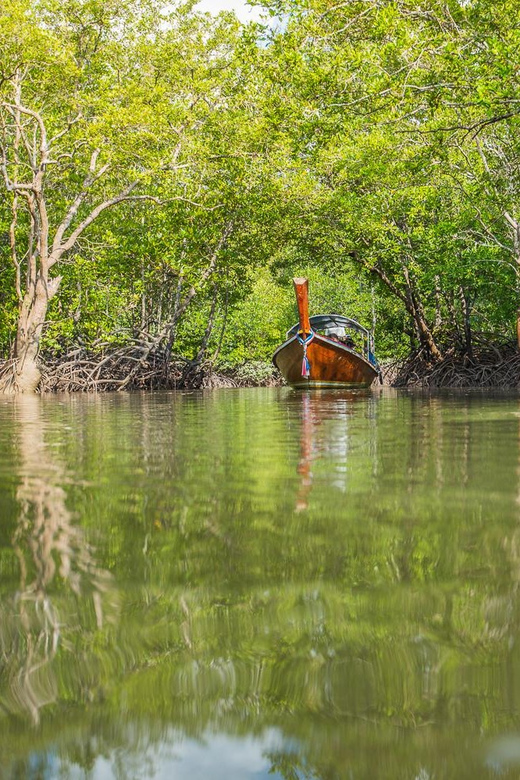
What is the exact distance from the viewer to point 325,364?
18.2 meters

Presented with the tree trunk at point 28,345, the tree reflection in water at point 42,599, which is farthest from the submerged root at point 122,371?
the tree reflection in water at point 42,599

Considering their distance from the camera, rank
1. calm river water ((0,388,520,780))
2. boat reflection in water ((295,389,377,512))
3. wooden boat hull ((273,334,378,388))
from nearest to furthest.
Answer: calm river water ((0,388,520,780)) → boat reflection in water ((295,389,377,512)) → wooden boat hull ((273,334,378,388))

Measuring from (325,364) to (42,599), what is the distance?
680 inches

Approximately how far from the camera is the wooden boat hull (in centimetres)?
1791

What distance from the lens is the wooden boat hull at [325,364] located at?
17906mm

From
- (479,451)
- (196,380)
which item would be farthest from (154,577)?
(196,380)

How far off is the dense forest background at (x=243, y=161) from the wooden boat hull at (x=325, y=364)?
3.37 m

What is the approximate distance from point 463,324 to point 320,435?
68.4 feet

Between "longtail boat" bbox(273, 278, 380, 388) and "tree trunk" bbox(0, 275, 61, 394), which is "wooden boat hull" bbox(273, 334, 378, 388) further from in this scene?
"tree trunk" bbox(0, 275, 61, 394)

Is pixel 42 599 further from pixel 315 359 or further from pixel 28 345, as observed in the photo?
pixel 315 359

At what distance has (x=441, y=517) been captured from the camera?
1800mm

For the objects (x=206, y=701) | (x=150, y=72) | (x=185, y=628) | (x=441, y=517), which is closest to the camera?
(x=206, y=701)

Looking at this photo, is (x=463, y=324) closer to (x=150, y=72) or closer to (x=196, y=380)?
(x=196, y=380)

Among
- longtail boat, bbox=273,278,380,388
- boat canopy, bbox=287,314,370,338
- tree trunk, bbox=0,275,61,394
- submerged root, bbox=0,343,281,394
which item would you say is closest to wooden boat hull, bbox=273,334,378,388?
longtail boat, bbox=273,278,380,388
